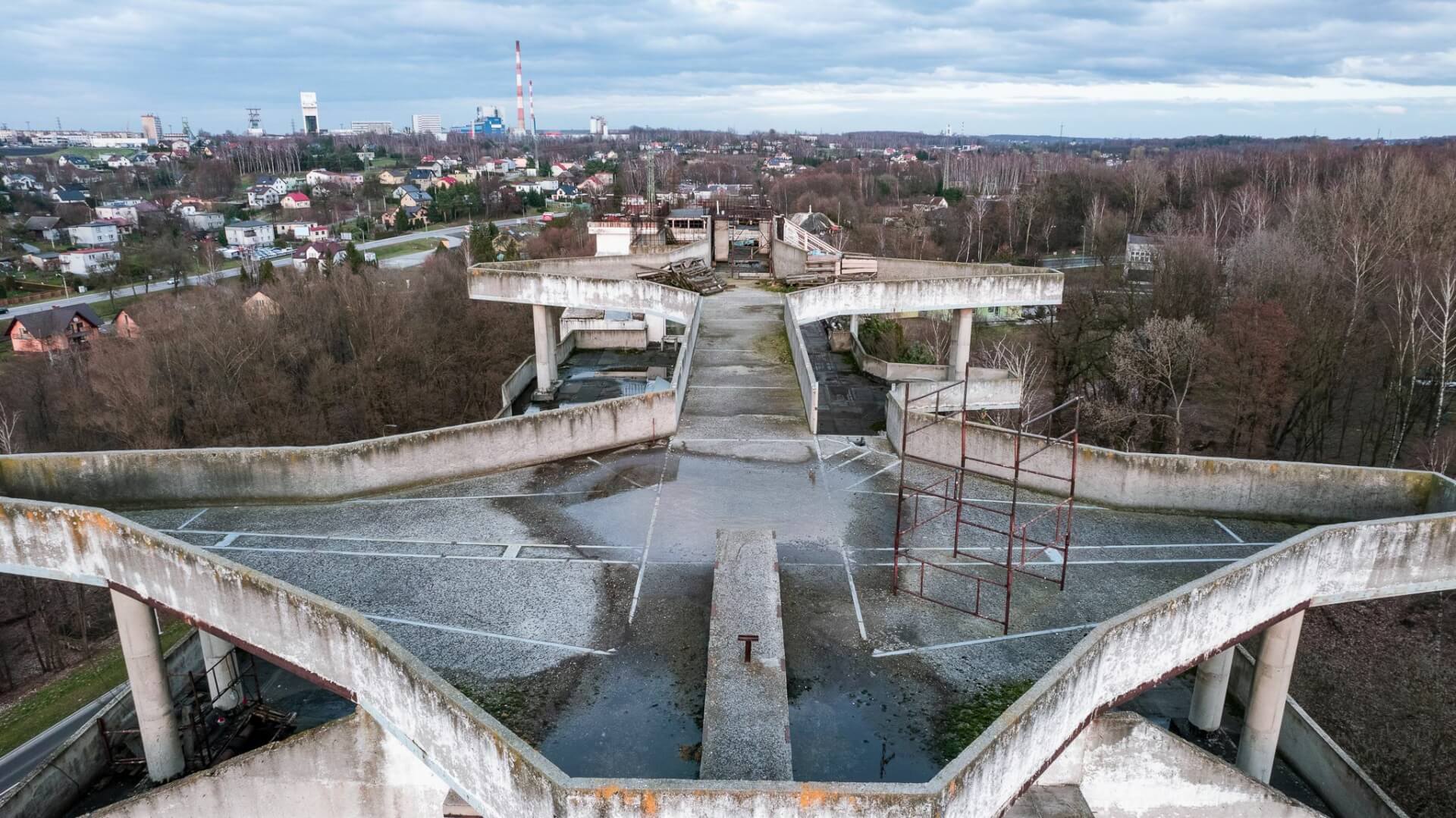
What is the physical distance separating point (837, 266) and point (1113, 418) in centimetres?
1406

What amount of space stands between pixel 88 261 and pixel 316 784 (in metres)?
100

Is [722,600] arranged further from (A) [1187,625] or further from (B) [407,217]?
(B) [407,217]

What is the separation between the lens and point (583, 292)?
87.0 ft

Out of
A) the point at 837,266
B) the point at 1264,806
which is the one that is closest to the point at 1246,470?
the point at 1264,806

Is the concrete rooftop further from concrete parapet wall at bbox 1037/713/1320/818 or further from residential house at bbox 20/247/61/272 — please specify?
residential house at bbox 20/247/61/272

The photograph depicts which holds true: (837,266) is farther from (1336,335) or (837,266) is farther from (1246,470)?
(1336,335)

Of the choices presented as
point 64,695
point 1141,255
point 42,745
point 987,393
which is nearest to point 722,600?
point 987,393

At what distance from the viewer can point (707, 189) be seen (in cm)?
12719

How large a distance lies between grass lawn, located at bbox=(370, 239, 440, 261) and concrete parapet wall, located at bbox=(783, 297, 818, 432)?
268 feet

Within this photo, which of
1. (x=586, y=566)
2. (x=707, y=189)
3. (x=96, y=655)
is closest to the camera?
(x=586, y=566)

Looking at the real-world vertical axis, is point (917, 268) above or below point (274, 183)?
below

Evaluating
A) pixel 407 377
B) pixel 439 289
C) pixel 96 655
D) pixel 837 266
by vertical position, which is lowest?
pixel 96 655

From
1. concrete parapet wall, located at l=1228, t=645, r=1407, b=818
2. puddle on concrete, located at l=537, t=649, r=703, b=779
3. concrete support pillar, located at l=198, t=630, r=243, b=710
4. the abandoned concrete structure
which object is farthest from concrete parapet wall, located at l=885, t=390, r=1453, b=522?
concrete support pillar, located at l=198, t=630, r=243, b=710

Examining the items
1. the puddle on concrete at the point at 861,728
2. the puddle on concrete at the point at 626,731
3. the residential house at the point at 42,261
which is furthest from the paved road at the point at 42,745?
the residential house at the point at 42,261
